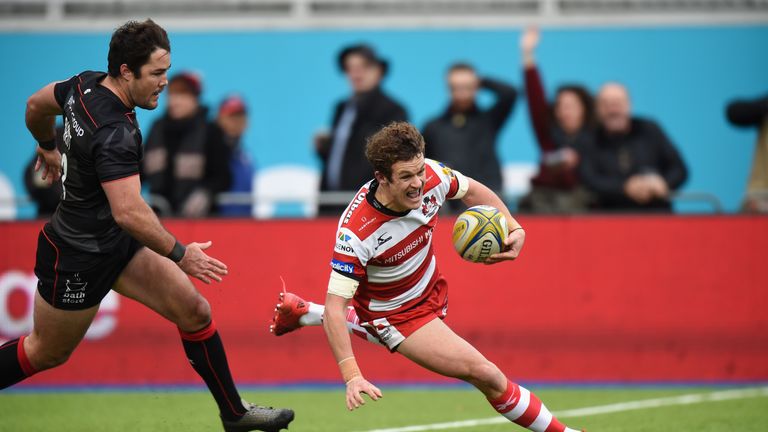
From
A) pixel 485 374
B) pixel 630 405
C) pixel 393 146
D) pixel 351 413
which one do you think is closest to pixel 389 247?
pixel 393 146

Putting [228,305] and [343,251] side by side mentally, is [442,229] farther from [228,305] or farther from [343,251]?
[343,251]

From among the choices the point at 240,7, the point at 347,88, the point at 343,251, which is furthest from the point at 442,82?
the point at 343,251

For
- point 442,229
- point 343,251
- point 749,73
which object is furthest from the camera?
point 749,73

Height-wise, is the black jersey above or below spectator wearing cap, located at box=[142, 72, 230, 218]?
above

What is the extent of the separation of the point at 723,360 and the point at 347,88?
582cm

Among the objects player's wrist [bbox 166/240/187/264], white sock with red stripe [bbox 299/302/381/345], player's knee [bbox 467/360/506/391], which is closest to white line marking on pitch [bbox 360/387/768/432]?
white sock with red stripe [bbox 299/302/381/345]

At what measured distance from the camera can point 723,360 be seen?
11094mm

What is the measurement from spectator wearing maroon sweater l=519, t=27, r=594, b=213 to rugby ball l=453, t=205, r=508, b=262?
171 inches

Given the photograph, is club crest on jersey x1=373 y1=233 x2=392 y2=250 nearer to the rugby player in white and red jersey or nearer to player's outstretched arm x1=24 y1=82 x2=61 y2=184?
the rugby player in white and red jersey

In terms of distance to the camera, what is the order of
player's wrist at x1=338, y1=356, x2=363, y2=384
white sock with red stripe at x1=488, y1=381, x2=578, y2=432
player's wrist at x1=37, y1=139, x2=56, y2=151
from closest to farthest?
player's wrist at x1=338, y1=356, x2=363, y2=384, white sock with red stripe at x1=488, y1=381, x2=578, y2=432, player's wrist at x1=37, y1=139, x2=56, y2=151

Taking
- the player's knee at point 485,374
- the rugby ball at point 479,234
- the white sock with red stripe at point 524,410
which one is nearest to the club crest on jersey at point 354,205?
the rugby ball at point 479,234

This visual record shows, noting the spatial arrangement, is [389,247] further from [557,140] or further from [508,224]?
[557,140]

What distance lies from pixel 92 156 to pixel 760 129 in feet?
23.8

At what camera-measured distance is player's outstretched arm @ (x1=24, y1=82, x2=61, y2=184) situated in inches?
286
